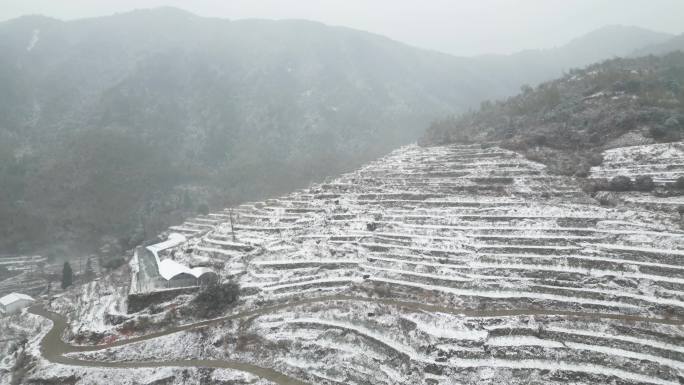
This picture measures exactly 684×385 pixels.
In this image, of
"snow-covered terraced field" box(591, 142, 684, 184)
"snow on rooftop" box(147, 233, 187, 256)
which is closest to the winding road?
"snow on rooftop" box(147, 233, 187, 256)

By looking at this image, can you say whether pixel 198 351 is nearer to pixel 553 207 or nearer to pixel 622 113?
pixel 553 207

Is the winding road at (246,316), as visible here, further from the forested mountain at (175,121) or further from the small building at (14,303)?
the forested mountain at (175,121)

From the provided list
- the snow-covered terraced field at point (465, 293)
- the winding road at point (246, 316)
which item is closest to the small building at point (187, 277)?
the snow-covered terraced field at point (465, 293)

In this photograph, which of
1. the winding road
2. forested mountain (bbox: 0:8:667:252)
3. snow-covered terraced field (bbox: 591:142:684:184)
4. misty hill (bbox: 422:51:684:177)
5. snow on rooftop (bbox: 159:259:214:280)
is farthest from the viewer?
forested mountain (bbox: 0:8:667:252)

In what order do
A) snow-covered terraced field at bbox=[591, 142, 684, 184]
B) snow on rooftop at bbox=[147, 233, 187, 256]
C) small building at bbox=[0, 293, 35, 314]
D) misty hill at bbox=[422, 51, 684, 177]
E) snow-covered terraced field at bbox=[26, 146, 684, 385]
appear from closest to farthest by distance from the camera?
snow-covered terraced field at bbox=[26, 146, 684, 385] → snow-covered terraced field at bbox=[591, 142, 684, 184] → misty hill at bbox=[422, 51, 684, 177] → small building at bbox=[0, 293, 35, 314] → snow on rooftop at bbox=[147, 233, 187, 256]

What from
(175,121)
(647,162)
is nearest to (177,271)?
(647,162)

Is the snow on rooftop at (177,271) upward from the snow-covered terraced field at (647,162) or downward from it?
downward

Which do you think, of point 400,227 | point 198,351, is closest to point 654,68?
point 400,227

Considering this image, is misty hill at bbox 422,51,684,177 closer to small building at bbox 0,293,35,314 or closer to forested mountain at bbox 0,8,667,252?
forested mountain at bbox 0,8,667,252

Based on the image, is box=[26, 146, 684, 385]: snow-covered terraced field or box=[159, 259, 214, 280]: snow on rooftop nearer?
box=[26, 146, 684, 385]: snow-covered terraced field
